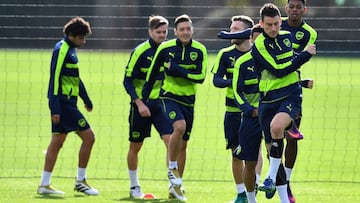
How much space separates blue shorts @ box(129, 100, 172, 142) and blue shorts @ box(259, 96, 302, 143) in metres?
2.57

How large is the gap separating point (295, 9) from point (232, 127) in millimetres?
1520

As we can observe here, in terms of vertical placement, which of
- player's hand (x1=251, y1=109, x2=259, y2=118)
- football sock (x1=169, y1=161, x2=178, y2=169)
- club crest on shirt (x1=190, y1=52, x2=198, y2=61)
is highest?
club crest on shirt (x1=190, y1=52, x2=198, y2=61)

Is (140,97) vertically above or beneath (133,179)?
above

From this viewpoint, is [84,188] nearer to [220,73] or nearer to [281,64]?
[220,73]

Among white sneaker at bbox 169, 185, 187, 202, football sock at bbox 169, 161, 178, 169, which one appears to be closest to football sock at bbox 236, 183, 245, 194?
white sneaker at bbox 169, 185, 187, 202

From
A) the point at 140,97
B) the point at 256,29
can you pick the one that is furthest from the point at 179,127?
the point at 256,29

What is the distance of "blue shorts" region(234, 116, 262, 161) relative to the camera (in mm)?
11906

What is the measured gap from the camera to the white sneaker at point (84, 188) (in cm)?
1382

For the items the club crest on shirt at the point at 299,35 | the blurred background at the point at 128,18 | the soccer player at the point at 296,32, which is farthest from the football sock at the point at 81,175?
the blurred background at the point at 128,18

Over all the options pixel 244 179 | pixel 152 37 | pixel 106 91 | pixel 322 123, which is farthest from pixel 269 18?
pixel 106 91

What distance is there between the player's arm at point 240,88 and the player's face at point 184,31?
120cm

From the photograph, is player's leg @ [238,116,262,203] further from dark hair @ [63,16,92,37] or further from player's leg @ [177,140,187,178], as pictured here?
dark hair @ [63,16,92,37]

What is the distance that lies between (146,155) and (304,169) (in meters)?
2.78

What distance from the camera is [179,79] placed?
13.3 meters
